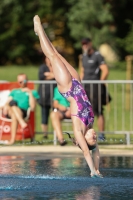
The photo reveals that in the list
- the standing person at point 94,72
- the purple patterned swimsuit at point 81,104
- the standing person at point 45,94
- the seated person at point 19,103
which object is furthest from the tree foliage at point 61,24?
the purple patterned swimsuit at point 81,104

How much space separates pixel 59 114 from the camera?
57.5ft

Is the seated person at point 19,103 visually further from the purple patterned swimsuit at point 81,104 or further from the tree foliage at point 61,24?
the tree foliage at point 61,24

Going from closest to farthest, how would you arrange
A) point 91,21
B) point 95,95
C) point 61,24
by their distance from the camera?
point 95,95 < point 91,21 < point 61,24

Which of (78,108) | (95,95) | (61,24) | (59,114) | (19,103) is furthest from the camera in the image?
(61,24)

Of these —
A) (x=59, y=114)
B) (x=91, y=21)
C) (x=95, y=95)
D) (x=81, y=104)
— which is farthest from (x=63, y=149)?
(x=91, y=21)

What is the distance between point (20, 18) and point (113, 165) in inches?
1375

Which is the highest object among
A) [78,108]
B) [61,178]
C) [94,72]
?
[94,72]

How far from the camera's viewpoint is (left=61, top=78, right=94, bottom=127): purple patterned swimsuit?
12945 millimetres

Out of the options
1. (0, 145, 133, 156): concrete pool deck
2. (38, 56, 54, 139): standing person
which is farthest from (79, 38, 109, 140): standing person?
(0, 145, 133, 156): concrete pool deck

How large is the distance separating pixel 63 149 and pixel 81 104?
407 centimetres

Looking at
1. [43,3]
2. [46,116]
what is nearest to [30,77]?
[43,3]

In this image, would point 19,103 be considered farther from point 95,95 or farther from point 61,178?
point 61,178

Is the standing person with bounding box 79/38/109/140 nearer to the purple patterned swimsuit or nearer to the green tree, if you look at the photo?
the purple patterned swimsuit

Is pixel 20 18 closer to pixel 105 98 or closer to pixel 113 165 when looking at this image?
pixel 105 98
